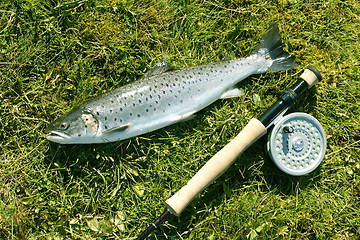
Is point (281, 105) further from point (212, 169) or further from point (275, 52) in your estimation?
point (212, 169)

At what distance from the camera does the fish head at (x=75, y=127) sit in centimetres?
286

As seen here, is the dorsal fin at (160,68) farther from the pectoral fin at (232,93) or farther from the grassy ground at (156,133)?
the pectoral fin at (232,93)

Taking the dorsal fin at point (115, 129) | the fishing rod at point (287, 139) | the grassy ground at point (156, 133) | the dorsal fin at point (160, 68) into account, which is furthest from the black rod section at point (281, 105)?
the dorsal fin at point (115, 129)

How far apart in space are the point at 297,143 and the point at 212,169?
3.38 ft

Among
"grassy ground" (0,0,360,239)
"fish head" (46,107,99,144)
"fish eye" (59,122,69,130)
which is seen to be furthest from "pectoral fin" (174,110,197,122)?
"fish eye" (59,122,69,130)

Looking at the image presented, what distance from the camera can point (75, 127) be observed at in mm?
2855

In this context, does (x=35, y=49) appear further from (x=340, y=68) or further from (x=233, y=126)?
(x=340, y=68)

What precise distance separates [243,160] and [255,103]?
70 cm

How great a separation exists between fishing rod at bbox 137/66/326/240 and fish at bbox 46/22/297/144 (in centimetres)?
47

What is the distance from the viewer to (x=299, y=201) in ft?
10.9

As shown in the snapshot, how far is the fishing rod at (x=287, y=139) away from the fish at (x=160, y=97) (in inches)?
18.5

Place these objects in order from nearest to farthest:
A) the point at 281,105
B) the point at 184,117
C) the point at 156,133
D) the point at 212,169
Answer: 1. the point at 212,169
2. the point at 281,105
3. the point at 184,117
4. the point at 156,133

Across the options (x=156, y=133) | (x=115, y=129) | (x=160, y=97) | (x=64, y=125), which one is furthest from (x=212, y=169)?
(x=64, y=125)

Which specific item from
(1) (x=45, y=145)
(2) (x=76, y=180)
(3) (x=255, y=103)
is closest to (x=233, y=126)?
(3) (x=255, y=103)
